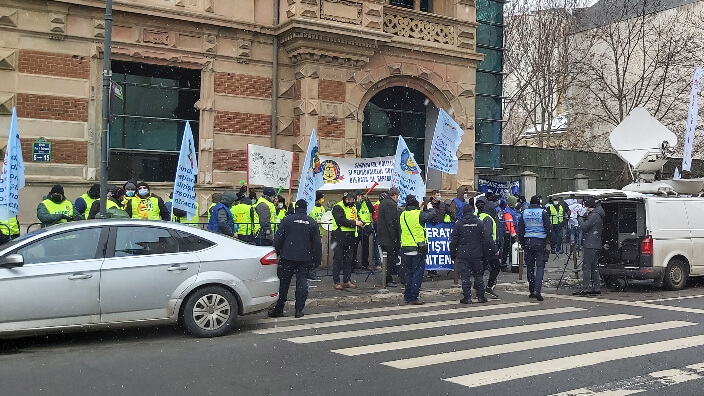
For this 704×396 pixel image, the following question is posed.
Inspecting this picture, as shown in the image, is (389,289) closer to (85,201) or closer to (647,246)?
(647,246)

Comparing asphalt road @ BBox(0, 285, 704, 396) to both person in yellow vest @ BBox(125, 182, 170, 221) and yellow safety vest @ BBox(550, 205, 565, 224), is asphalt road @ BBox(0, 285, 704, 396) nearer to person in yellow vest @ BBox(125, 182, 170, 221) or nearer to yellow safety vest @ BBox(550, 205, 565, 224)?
person in yellow vest @ BBox(125, 182, 170, 221)

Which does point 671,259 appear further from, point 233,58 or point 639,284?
point 233,58

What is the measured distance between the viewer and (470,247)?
11.9 meters

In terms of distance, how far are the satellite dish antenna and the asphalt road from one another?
618 centimetres

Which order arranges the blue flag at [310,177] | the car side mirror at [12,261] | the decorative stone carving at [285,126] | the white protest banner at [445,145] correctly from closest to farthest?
the car side mirror at [12,261] < the blue flag at [310,177] < the white protest banner at [445,145] < the decorative stone carving at [285,126]

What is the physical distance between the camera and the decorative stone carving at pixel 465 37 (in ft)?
62.8

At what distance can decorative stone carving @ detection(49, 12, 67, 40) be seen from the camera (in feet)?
46.3

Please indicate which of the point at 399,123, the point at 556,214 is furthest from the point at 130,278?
the point at 556,214

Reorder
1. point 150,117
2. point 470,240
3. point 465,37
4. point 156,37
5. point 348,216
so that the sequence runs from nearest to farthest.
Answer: point 470,240 < point 348,216 < point 156,37 < point 150,117 < point 465,37

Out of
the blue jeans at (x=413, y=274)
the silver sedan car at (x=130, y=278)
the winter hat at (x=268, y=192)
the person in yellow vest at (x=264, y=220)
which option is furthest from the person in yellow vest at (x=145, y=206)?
the blue jeans at (x=413, y=274)

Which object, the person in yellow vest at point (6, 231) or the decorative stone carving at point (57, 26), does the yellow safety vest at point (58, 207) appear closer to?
the person in yellow vest at point (6, 231)

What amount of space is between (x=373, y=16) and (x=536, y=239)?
7.54 metres

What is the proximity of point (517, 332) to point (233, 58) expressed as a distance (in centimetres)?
989

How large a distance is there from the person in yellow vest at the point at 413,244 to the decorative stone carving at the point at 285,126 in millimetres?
5697
